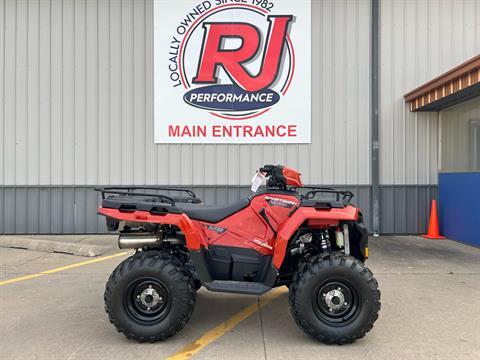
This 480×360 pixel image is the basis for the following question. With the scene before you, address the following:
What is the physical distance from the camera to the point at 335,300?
3635mm

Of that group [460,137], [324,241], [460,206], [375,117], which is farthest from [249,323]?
[460,137]

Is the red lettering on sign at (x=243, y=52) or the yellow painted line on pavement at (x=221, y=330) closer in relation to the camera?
the yellow painted line on pavement at (x=221, y=330)

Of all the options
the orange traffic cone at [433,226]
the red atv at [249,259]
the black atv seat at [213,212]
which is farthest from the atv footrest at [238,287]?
the orange traffic cone at [433,226]

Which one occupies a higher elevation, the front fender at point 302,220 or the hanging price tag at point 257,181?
the hanging price tag at point 257,181

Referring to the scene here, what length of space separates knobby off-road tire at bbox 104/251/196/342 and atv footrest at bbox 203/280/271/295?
204 mm

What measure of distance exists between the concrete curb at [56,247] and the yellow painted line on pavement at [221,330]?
12.9 ft

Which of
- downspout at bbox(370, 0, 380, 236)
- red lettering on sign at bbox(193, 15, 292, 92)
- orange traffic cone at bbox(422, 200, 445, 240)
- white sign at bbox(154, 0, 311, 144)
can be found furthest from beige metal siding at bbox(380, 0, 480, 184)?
red lettering on sign at bbox(193, 15, 292, 92)

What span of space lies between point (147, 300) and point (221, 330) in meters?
0.82

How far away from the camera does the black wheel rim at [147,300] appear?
3.71 metres

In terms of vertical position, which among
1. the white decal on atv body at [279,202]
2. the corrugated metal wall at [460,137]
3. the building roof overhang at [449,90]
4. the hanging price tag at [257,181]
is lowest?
the white decal on atv body at [279,202]

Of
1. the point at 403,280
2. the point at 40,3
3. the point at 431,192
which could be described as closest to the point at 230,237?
the point at 403,280

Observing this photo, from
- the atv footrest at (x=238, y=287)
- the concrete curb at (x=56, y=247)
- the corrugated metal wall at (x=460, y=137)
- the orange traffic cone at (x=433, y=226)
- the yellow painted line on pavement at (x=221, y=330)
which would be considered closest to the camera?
the yellow painted line on pavement at (x=221, y=330)

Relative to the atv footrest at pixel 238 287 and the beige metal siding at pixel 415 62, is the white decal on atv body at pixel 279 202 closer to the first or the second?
the atv footrest at pixel 238 287

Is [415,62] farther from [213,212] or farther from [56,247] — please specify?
[56,247]
